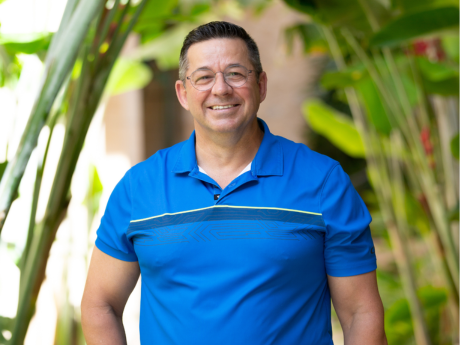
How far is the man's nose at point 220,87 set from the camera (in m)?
0.92

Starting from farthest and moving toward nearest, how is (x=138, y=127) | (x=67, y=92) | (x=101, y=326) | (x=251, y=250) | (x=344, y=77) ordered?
(x=138, y=127) < (x=344, y=77) < (x=67, y=92) < (x=101, y=326) < (x=251, y=250)

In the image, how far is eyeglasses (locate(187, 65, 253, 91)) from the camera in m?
0.94

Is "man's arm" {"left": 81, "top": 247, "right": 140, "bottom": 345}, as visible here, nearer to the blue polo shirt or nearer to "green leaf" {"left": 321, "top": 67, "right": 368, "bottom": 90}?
the blue polo shirt

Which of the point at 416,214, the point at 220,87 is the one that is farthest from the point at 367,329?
the point at 416,214

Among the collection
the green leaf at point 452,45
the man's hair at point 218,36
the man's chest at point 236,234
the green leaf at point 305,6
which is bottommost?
the man's chest at point 236,234

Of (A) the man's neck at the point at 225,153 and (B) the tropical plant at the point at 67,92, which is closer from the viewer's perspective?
(B) the tropical plant at the point at 67,92

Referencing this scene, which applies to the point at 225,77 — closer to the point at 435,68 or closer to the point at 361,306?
the point at 361,306

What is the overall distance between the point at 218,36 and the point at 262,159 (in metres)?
0.26

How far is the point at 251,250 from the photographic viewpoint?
902 millimetres

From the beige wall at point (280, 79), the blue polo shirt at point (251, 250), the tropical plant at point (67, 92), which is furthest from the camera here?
the beige wall at point (280, 79)

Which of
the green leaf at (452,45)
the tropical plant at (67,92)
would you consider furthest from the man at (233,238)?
the green leaf at (452,45)

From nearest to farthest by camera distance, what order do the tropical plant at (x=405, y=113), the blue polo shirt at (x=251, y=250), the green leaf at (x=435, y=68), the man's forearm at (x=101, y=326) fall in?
the blue polo shirt at (x=251, y=250) < the man's forearm at (x=101, y=326) < the tropical plant at (x=405, y=113) < the green leaf at (x=435, y=68)

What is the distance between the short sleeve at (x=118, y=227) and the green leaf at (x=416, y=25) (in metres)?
0.85

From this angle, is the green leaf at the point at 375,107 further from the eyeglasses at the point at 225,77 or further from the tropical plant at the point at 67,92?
the eyeglasses at the point at 225,77
